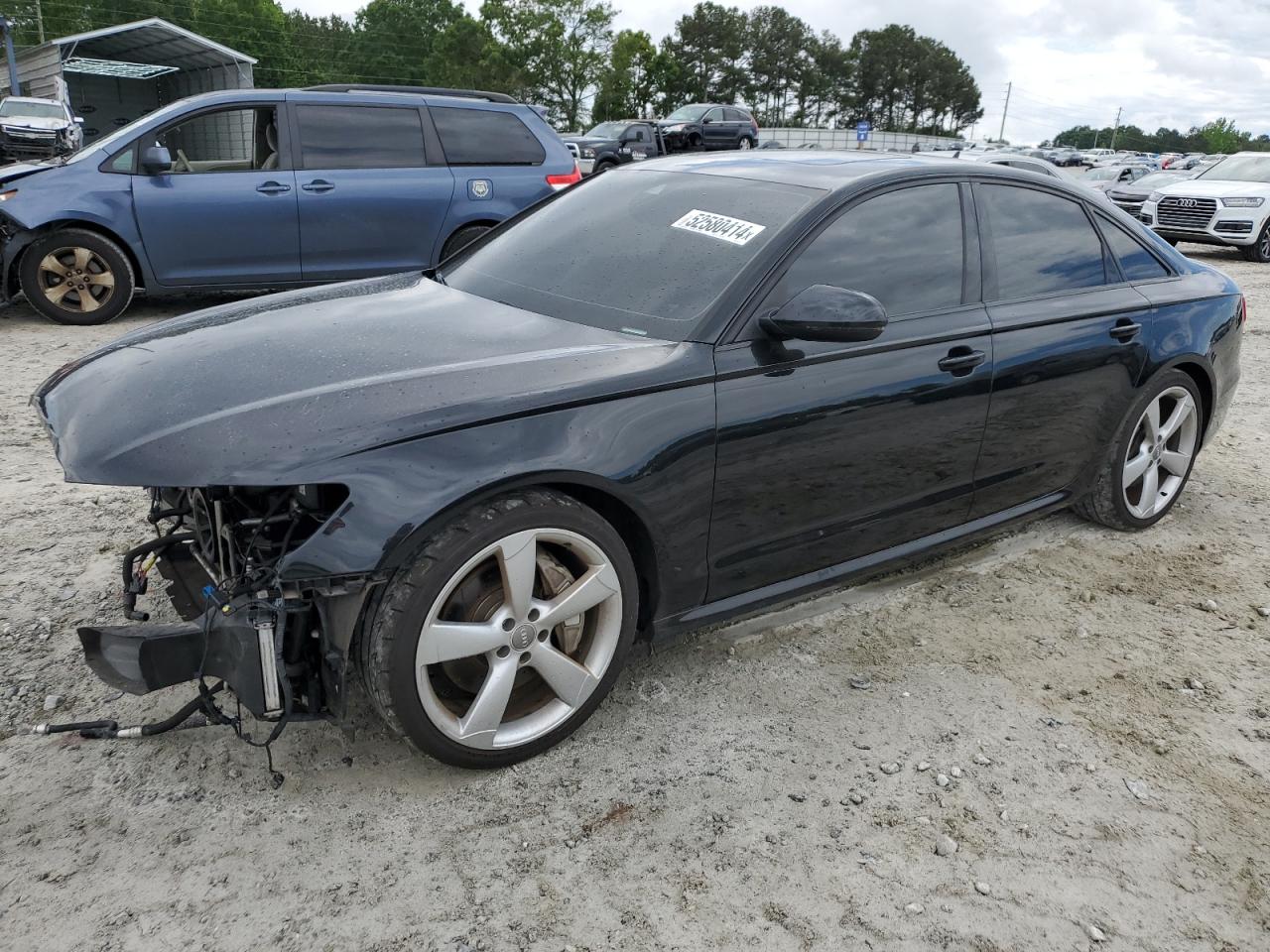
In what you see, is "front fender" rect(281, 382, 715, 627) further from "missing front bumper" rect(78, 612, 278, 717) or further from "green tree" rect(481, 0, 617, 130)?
"green tree" rect(481, 0, 617, 130)

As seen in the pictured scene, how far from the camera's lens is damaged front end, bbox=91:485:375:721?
2.26 m

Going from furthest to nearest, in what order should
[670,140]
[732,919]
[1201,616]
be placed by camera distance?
1. [670,140]
2. [1201,616]
3. [732,919]

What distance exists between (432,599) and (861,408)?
145 cm

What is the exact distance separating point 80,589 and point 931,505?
2.95 metres

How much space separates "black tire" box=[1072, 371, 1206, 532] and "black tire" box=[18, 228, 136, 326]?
6781 mm

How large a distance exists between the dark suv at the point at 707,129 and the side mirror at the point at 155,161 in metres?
22.8

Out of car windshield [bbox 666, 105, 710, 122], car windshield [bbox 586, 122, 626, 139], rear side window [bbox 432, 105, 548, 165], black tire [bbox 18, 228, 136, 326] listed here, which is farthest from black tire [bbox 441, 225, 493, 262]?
car windshield [bbox 666, 105, 710, 122]

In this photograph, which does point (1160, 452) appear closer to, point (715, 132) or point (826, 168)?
point (826, 168)

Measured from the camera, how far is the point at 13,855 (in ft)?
7.33

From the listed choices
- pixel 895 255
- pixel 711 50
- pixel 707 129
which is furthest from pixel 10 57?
pixel 711 50

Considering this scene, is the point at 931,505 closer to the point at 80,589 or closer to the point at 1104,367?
the point at 1104,367

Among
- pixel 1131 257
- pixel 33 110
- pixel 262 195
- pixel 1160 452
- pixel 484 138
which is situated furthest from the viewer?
pixel 33 110

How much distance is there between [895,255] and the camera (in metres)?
3.21

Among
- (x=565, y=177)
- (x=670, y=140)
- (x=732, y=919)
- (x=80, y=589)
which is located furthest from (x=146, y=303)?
(x=670, y=140)
